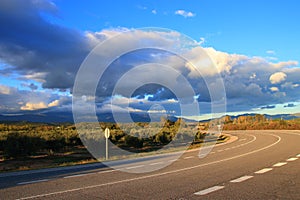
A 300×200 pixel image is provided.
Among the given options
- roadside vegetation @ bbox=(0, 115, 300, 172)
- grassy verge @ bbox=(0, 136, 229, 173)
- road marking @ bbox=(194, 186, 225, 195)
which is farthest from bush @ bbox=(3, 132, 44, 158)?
road marking @ bbox=(194, 186, 225, 195)

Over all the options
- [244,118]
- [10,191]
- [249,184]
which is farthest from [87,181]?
[244,118]

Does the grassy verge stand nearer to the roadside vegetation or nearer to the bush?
the roadside vegetation

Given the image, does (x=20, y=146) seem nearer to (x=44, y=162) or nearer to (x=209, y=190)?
(x=44, y=162)

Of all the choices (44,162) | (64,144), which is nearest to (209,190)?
(44,162)

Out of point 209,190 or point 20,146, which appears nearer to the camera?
point 209,190

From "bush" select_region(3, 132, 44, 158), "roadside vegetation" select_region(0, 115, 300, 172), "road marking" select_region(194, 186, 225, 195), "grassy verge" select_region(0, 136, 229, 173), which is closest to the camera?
"road marking" select_region(194, 186, 225, 195)

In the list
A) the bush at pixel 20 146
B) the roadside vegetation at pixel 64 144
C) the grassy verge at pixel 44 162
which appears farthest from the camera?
the bush at pixel 20 146

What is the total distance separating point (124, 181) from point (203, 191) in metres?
2.93

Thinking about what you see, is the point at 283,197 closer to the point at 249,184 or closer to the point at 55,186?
the point at 249,184

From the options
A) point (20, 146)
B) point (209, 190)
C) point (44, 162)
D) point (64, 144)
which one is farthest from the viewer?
point (64, 144)

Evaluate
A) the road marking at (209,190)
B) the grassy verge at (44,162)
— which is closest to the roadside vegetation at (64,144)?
the grassy verge at (44,162)

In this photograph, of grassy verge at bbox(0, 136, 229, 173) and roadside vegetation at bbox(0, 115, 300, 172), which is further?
roadside vegetation at bbox(0, 115, 300, 172)

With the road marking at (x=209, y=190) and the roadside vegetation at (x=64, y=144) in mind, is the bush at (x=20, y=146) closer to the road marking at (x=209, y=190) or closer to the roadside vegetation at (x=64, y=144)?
the roadside vegetation at (x=64, y=144)

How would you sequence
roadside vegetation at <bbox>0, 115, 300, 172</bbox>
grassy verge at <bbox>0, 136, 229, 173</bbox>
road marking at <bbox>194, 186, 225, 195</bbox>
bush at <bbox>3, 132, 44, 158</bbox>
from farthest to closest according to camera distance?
1. bush at <bbox>3, 132, 44, 158</bbox>
2. roadside vegetation at <bbox>0, 115, 300, 172</bbox>
3. grassy verge at <bbox>0, 136, 229, 173</bbox>
4. road marking at <bbox>194, 186, 225, 195</bbox>
